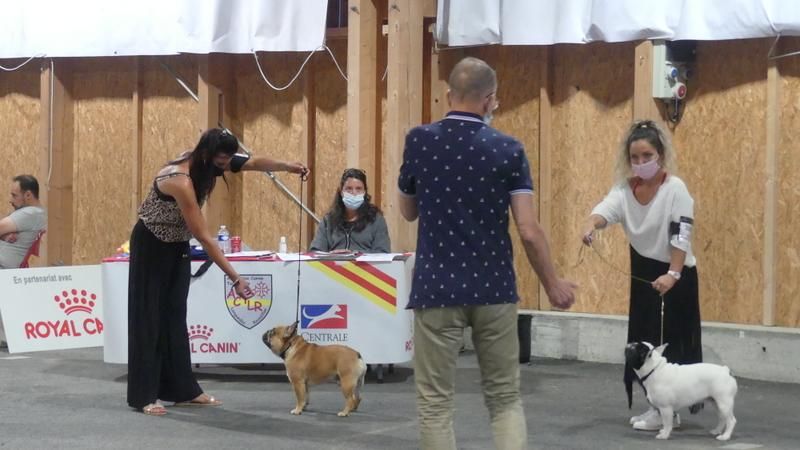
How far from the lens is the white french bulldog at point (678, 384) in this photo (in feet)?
21.4

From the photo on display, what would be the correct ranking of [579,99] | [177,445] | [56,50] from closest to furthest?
[177,445] < [579,99] < [56,50]

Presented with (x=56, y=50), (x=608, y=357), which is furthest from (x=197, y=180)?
(x=56, y=50)

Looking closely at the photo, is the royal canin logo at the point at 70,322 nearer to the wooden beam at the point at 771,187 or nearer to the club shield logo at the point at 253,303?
the club shield logo at the point at 253,303

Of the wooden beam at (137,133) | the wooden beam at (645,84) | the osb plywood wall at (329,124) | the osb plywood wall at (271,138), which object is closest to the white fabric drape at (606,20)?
the wooden beam at (645,84)

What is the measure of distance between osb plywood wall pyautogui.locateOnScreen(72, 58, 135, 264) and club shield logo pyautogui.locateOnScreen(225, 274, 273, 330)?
446 centimetres

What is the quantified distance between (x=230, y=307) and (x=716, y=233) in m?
3.52

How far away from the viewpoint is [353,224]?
9.10m

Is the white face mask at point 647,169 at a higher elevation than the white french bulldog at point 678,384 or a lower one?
higher

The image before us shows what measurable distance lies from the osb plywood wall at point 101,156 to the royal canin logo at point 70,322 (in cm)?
236

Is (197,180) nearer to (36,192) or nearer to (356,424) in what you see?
(356,424)

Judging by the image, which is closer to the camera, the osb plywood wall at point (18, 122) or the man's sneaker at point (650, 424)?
the man's sneaker at point (650, 424)

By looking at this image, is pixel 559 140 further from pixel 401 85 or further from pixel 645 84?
pixel 401 85

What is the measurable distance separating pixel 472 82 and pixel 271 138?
24.3 feet

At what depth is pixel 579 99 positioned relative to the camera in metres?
10.3
